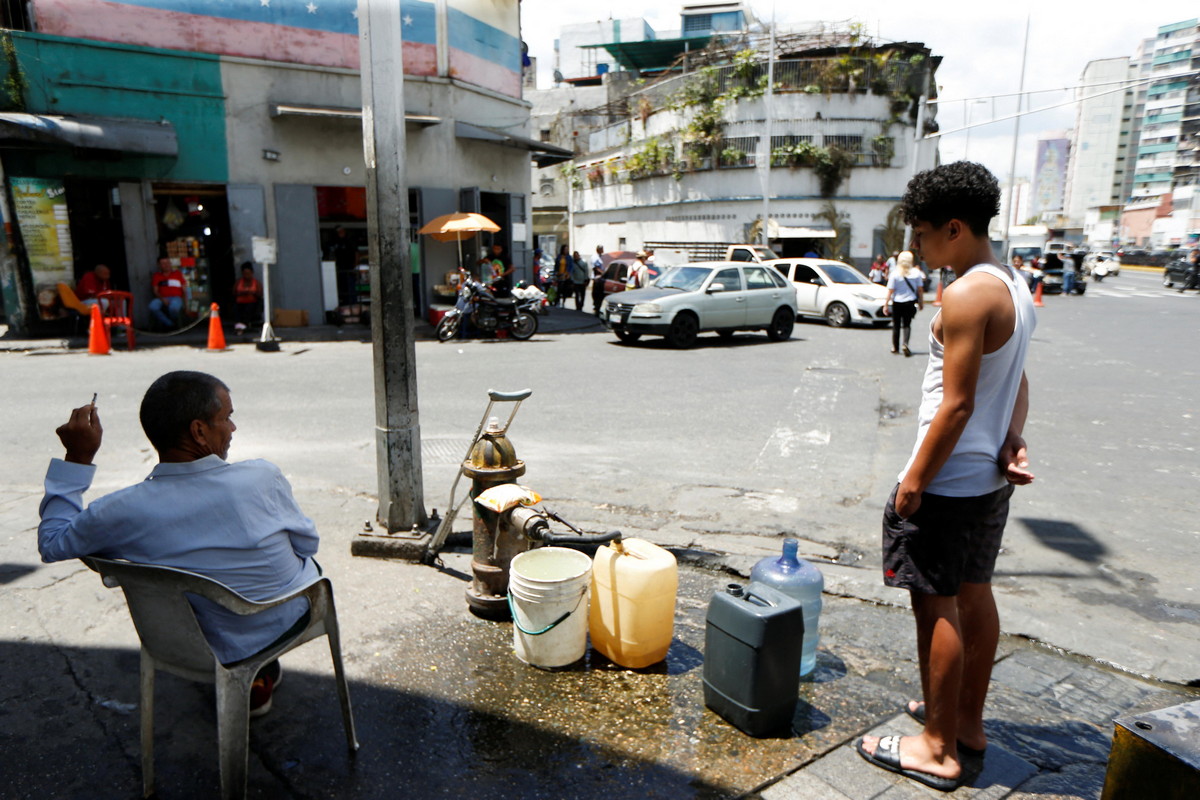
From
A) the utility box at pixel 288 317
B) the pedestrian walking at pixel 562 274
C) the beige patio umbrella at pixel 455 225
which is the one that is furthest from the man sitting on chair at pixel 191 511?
the pedestrian walking at pixel 562 274

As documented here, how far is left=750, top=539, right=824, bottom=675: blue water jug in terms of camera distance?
354cm

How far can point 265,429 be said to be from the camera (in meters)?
7.96

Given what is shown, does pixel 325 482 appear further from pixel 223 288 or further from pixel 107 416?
pixel 223 288

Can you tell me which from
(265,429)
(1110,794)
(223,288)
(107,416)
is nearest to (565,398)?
(265,429)

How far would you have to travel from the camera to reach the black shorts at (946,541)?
2652 mm

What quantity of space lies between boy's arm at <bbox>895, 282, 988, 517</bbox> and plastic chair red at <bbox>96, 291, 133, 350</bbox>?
14437mm

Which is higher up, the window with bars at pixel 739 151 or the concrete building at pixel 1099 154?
the concrete building at pixel 1099 154

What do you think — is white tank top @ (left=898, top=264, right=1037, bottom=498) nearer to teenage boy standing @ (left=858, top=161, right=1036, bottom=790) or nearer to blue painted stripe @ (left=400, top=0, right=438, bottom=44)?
teenage boy standing @ (left=858, top=161, right=1036, bottom=790)

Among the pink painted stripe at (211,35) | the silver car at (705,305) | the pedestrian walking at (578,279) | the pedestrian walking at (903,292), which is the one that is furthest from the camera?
the pedestrian walking at (578,279)

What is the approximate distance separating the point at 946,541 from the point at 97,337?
46.1ft

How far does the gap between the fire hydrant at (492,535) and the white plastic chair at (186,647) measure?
135 cm

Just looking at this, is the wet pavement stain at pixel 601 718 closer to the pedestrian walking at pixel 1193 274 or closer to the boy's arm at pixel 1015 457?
the boy's arm at pixel 1015 457

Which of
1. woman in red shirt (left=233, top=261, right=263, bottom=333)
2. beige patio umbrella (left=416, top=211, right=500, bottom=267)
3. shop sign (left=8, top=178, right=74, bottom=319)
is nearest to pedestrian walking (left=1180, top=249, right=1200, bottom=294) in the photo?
beige patio umbrella (left=416, top=211, right=500, bottom=267)

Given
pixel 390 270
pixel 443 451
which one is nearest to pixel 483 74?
pixel 443 451
